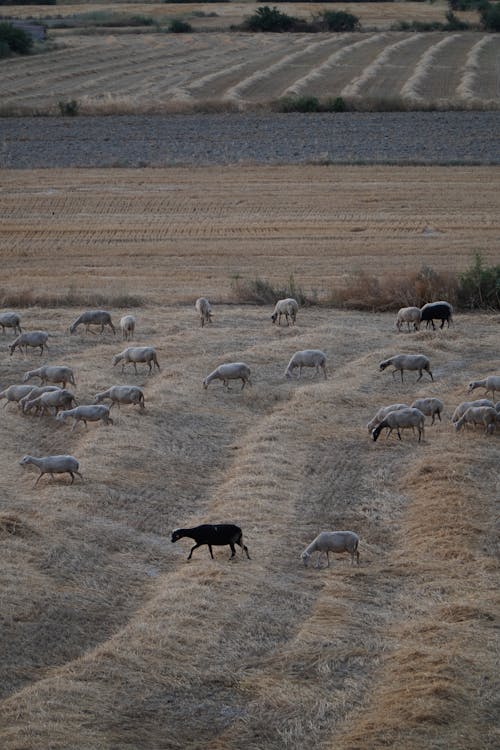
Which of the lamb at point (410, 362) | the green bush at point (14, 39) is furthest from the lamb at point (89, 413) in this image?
the green bush at point (14, 39)

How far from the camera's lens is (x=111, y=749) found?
1146 cm

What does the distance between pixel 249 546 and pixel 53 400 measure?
6623mm

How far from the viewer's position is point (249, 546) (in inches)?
646

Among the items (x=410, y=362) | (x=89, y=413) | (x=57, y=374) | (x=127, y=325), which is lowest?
(x=127, y=325)

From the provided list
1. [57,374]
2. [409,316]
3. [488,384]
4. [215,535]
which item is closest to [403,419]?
[488,384]

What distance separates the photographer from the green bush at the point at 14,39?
86750 mm

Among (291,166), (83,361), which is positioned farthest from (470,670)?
(291,166)

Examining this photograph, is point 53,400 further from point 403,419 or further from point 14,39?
point 14,39

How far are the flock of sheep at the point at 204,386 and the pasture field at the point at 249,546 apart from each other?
27 cm

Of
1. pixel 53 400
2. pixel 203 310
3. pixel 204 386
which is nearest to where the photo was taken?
pixel 53 400

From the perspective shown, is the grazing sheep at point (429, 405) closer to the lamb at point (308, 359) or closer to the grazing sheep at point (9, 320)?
the lamb at point (308, 359)

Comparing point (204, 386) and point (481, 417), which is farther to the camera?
point (204, 386)

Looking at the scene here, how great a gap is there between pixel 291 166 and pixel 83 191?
8.68 metres

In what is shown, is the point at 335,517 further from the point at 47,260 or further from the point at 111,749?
the point at 47,260
